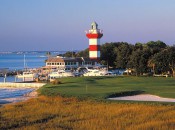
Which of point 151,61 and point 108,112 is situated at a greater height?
point 151,61

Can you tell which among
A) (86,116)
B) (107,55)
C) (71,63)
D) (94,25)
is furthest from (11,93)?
(107,55)

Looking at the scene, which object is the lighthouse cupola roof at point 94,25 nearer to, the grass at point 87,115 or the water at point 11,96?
Answer: the water at point 11,96

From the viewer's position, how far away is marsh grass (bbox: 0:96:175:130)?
2003 cm

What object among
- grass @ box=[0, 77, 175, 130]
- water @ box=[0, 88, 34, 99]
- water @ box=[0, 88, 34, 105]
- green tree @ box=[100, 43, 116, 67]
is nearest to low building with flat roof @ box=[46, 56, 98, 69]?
green tree @ box=[100, 43, 116, 67]

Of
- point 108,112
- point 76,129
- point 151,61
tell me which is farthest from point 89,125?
point 151,61

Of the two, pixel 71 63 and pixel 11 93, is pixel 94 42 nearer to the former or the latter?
pixel 71 63

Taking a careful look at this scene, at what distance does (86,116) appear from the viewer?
23.3 meters

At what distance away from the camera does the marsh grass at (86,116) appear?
20.0 meters

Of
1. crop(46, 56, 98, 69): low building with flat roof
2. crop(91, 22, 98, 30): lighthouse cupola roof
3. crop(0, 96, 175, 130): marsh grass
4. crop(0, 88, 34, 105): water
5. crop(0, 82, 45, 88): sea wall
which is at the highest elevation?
crop(91, 22, 98, 30): lighthouse cupola roof

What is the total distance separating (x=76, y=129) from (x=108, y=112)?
5.69m

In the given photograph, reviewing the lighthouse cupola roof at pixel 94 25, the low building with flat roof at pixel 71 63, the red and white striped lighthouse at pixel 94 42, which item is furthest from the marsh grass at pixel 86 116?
the low building with flat roof at pixel 71 63

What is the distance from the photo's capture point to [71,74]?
2945 inches

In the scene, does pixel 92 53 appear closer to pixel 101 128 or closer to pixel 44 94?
pixel 44 94

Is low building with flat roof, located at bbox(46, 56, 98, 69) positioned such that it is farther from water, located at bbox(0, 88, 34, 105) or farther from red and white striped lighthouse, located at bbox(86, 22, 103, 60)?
water, located at bbox(0, 88, 34, 105)
